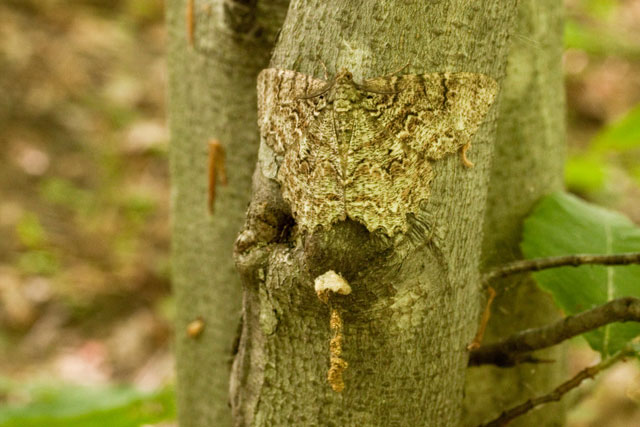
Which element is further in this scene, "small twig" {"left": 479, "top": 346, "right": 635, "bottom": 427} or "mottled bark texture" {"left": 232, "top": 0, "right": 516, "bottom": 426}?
"small twig" {"left": 479, "top": 346, "right": 635, "bottom": 427}

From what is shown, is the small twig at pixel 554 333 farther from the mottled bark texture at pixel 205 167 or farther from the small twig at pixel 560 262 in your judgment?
the mottled bark texture at pixel 205 167

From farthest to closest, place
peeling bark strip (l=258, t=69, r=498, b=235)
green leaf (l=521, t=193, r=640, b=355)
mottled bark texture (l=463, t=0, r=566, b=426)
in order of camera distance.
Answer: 1. mottled bark texture (l=463, t=0, r=566, b=426)
2. green leaf (l=521, t=193, r=640, b=355)
3. peeling bark strip (l=258, t=69, r=498, b=235)

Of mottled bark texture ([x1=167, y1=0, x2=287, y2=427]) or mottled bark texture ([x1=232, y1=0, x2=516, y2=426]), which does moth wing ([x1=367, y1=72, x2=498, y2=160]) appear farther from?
mottled bark texture ([x1=167, y1=0, x2=287, y2=427])

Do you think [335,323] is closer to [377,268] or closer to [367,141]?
[377,268]

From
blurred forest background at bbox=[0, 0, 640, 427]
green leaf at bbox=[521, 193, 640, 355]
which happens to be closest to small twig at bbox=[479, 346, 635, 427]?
green leaf at bbox=[521, 193, 640, 355]

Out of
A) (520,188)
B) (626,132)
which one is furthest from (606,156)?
(520,188)

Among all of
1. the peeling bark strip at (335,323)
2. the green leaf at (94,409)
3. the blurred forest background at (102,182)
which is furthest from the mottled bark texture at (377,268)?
the blurred forest background at (102,182)
